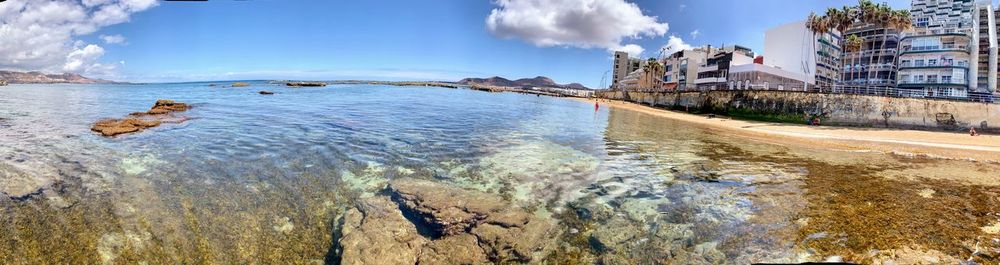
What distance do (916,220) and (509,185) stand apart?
29.0ft

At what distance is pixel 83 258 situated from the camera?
630cm

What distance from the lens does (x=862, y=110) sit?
36.8 metres

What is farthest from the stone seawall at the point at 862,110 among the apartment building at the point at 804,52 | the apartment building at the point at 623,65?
the apartment building at the point at 623,65

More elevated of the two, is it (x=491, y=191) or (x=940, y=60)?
(x=940, y=60)

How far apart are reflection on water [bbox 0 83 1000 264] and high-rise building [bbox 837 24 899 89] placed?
64.8m

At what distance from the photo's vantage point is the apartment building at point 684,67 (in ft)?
271

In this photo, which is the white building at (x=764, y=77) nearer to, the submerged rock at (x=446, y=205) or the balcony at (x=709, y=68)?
the balcony at (x=709, y=68)

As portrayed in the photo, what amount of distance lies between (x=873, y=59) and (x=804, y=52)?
16148 mm

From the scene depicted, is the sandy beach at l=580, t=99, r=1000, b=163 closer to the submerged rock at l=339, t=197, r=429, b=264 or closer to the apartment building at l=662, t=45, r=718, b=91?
the submerged rock at l=339, t=197, r=429, b=264

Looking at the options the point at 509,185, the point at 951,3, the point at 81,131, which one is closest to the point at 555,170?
the point at 509,185

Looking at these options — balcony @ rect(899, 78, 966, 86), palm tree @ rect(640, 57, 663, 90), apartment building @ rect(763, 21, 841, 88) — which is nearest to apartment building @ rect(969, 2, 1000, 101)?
balcony @ rect(899, 78, 966, 86)

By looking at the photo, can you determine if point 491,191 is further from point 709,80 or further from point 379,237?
point 709,80

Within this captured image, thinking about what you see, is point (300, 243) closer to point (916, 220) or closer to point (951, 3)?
point (916, 220)

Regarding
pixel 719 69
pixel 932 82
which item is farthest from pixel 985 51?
pixel 719 69
